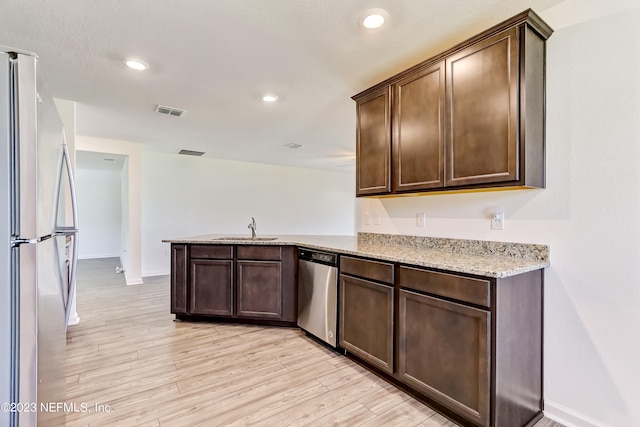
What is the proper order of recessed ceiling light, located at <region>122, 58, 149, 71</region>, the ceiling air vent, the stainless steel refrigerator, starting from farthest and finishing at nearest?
the ceiling air vent
recessed ceiling light, located at <region>122, 58, 149, 71</region>
the stainless steel refrigerator

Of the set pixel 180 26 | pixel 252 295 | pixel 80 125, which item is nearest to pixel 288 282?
pixel 252 295

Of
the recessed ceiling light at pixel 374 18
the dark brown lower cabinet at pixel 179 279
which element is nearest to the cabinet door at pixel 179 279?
the dark brown lower cabinet at pixel 179 279

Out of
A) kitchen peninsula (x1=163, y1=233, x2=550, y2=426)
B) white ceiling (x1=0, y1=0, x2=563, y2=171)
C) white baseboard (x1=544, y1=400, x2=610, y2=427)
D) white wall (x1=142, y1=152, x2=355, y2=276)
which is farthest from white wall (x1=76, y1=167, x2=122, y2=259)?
white baseboard (x1=544, y1=400, x2=610, y2=427)

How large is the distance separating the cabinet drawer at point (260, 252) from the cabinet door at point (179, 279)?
2.05 ft

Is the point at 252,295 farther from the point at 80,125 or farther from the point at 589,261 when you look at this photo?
the point at 80,125

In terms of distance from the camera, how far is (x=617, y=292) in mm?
1554

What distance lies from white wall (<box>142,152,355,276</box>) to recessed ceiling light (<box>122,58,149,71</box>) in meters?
3.62

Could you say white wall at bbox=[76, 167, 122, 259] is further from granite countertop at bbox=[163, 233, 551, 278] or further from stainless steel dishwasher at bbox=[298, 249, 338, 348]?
granite countertop at bbox=[163, 233, 551, 278]

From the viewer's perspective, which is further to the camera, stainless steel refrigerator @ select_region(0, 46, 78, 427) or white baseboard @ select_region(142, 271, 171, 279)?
white baseboard @ select_region(142, 271, 171, 279)

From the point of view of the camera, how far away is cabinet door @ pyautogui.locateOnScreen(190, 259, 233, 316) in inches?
124

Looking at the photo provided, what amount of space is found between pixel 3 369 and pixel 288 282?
88.8 inches

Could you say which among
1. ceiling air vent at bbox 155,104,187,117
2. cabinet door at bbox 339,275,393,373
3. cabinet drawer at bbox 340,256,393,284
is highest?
ceiling air vent at bbox 155,104,187,117

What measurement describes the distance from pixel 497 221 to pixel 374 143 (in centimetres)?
108

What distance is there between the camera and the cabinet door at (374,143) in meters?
2.41
